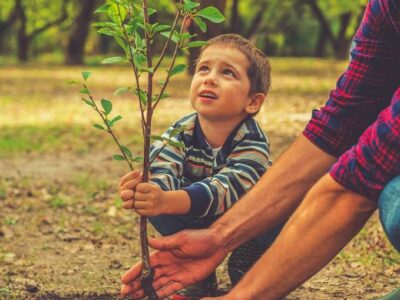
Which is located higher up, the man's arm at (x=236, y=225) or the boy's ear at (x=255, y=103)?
the boy's ear at (x=255, y=103)

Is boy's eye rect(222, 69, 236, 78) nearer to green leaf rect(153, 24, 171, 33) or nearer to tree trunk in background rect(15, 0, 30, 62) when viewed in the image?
green leaf rect(153, 24, 171, 33)

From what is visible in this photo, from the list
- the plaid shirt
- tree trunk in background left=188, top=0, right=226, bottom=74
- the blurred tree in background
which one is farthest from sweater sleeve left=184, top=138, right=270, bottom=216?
the blurred tree in background

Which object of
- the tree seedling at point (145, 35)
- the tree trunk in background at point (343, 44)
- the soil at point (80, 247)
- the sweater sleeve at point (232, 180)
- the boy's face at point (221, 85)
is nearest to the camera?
the tree seedling at point (145, 35)

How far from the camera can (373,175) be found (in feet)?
7.63

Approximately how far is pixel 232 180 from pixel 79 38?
84.1 feet

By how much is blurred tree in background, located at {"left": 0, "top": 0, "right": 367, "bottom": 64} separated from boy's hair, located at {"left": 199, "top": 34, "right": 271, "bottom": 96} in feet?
71.7

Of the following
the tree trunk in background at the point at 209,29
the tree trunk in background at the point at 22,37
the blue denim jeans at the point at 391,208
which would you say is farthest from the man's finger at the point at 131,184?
the tree trunk in background at the point at 22,37

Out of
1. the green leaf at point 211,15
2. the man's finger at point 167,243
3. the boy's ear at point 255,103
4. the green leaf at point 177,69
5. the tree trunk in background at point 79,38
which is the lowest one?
the tree trunk in background at point 79,38

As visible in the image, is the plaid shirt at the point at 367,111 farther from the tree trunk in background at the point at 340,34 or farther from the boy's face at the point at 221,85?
the tree trunk in background at the point at 340,34

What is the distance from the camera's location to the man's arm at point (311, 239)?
242 cm

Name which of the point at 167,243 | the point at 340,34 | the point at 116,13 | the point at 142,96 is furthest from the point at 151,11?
the point at 340,34

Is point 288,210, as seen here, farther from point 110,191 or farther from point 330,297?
point 110,191

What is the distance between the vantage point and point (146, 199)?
9.39 feet

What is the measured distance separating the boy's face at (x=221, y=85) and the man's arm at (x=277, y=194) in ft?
1.31
